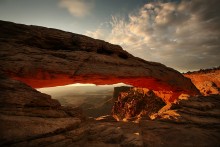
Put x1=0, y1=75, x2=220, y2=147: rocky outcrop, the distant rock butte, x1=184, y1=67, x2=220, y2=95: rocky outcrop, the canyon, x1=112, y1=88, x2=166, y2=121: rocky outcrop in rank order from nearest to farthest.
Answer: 1. x1=0, y1=75, x2=220, y2=147: rocky outcrop
2. the canyon
3. the distant rock butte
4. x1=184, y1=67, x2=220, y2=95: rocky outcrop
5. x1=112, y1=88, x2=166, y2=121: rocky outcrop

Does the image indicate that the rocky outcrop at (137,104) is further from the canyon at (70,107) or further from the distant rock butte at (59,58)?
the distant rock butte at (59,58)

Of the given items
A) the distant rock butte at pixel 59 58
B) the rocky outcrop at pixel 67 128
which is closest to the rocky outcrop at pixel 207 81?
the rocky outcrop at pixel 67 128

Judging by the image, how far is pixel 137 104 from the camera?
22734 mm

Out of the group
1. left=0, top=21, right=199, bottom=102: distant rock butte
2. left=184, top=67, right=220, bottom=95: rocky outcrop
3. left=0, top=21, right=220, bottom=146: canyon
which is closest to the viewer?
left=0, top=21, right=220, bottom=146: canyon

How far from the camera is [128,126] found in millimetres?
9688

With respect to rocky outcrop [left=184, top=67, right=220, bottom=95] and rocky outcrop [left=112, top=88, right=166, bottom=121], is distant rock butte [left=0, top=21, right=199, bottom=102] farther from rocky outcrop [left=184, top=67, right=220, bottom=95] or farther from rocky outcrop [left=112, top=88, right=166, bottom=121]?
rocky outcrop [left=184, top=67, right=220, bottom=95]

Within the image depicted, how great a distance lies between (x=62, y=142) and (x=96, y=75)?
5904mm

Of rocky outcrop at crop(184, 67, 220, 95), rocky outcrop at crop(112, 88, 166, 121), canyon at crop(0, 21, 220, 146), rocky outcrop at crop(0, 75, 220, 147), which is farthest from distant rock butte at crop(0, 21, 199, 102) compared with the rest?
rocky outcrop at crop(184, 67, 220, 95)

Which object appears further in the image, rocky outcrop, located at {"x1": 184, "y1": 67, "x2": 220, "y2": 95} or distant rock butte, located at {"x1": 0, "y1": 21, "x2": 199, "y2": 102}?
rocky outcrop, located at {"x1": 184, "y1": 67, "x2": 220, "y2": 95}

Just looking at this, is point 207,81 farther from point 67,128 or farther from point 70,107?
point 67,128

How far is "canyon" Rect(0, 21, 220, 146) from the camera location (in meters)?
6.47

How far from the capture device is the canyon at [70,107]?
6473 mm

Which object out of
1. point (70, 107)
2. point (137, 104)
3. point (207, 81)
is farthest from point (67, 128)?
point (207, 81)

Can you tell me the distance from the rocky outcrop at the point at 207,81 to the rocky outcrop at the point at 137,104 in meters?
6.01
